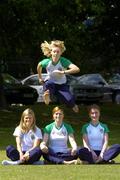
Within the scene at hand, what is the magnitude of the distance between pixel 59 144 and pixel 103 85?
25.0 meters

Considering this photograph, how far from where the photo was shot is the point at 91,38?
25.2 m

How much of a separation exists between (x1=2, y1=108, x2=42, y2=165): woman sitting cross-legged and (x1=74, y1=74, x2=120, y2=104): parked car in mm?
24287

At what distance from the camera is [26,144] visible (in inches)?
485

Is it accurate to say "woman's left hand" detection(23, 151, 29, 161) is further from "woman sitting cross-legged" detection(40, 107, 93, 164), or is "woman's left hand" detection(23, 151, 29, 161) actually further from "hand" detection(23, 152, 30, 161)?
"woman sitting cross-legged" detection(40, 107, 93, 164)

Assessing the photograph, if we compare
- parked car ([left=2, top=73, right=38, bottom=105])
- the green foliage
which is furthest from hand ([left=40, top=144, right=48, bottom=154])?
parked car ([left=2, top=73, right=38, bottom=105])

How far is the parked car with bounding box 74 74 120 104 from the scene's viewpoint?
121 ft

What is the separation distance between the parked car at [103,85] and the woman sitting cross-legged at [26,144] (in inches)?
956

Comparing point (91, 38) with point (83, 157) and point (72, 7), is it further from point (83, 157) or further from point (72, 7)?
point (83, 157)

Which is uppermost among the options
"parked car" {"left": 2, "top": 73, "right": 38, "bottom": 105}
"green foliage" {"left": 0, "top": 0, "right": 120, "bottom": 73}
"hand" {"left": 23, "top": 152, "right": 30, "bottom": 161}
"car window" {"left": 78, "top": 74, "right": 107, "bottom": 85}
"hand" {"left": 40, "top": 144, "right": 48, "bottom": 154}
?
"green foliage" {"left": 0, "top": 0, "right": 120, "bottom": 73}

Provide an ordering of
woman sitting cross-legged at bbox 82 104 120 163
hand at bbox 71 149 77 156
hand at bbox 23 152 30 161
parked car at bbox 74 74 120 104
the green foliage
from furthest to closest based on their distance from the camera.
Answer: parked car at bbox 74 74 120 104
the green foliage
woman sitting cross-legged at bbox 82 104 120 163
hand at bbox 71 149 77 156
hand at bbox 23 152 30 161

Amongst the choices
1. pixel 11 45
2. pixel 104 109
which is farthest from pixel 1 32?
pixel 104 109

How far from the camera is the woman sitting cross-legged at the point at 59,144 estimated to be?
12195 millimetres

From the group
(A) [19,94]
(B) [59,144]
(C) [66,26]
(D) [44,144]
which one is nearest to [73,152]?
(B) [59,144]

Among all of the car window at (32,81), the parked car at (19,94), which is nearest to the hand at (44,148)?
the parked car at (19,94)
